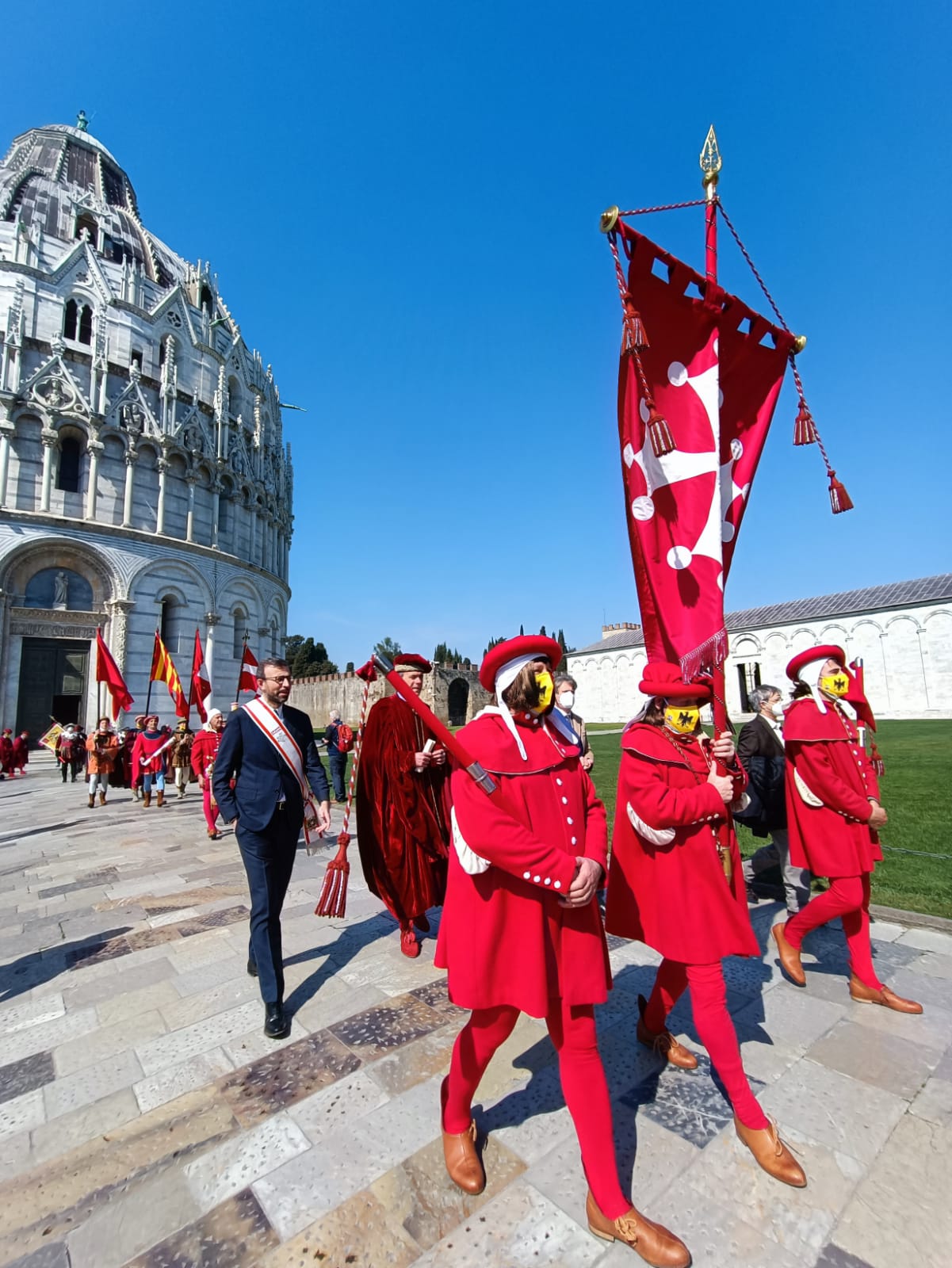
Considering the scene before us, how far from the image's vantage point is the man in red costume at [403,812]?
495 cm

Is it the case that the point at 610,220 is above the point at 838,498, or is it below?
above

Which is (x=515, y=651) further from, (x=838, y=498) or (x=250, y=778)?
(x=838, y=498)

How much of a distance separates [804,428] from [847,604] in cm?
4673

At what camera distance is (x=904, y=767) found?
48.6ft

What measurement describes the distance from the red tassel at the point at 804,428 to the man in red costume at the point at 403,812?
11.3 feet

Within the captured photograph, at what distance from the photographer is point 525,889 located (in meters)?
2.32

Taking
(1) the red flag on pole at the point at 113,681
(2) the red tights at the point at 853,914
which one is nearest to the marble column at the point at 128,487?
(1) the red flag on pole at the point at 113,681

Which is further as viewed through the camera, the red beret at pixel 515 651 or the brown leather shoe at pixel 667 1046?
the brown leather shoe at pixel 667 1046

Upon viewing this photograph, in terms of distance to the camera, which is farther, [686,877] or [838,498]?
[838,498]

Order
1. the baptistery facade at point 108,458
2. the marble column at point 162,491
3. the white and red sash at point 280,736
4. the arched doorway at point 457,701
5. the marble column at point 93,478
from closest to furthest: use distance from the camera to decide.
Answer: the white and red sash at point 280,736, the baptistery facade at point 108,458, the marble column at point 93,478, the marble column at point 162,491, the arched doorway at point 457,701

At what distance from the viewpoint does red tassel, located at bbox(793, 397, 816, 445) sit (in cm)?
454

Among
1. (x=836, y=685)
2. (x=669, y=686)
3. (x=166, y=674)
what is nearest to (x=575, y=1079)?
(x=669, y=686)

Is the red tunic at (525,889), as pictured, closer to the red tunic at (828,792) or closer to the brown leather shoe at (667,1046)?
the brown leather shoe at (667,1046)

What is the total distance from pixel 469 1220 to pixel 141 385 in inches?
1279
